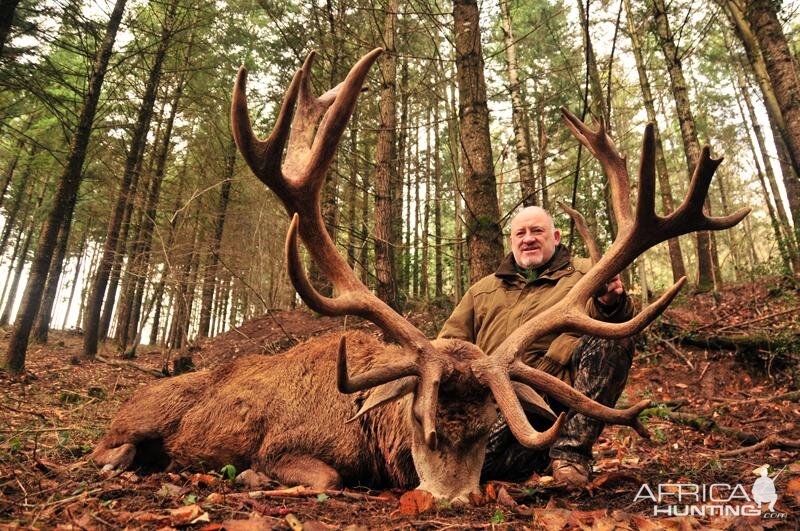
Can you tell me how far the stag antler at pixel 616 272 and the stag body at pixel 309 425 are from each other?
25 centimetres

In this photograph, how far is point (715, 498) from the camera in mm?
2818

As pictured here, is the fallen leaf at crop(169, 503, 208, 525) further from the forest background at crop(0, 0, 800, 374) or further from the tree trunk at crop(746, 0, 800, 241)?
the tree trunk at crop(746, 0, 800, 241)

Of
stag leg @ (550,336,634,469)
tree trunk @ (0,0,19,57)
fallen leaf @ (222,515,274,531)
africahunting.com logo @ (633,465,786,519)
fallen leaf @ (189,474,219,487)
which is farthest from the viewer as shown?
tree trunk @ (0,0,19,57)

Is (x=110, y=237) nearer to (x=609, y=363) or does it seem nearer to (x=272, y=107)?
(x=272, y=107)

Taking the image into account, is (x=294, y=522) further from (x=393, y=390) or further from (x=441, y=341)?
(x=441, y=341)

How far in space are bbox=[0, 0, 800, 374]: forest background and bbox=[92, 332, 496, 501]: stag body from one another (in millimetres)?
1856

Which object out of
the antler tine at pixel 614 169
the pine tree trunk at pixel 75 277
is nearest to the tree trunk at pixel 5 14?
the antler tine at pixel 614 169

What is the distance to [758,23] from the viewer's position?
6.67 m

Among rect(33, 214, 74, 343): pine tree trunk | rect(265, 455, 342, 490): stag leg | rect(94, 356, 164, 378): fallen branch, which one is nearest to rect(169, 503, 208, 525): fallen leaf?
rect(265, 455, 342, 490): stag leg

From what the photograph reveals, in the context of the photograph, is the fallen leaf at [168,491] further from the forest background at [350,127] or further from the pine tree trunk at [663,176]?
the pine tree trunk at [663,176]

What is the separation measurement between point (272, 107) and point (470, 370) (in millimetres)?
16316

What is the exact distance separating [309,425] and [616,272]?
256 cm

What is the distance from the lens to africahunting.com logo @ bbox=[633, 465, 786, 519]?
2.47m

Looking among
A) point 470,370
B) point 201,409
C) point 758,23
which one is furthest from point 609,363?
point 758,23
